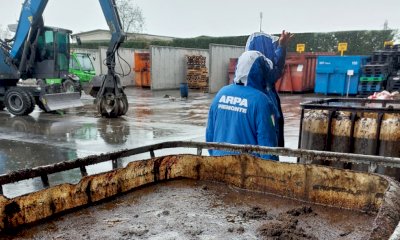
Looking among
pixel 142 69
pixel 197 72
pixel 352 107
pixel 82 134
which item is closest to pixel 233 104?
pixel 352 107

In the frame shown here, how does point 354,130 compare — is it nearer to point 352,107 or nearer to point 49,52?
point 352,107

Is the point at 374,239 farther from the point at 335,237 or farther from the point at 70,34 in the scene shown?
the point at 70,34

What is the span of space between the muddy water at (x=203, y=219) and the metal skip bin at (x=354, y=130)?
5.13 feet

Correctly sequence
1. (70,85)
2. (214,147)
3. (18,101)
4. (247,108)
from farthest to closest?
(70,85) < (18,101) < (247,108) < (214,147)

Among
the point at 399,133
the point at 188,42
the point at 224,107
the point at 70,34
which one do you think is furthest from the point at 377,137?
the point at 188,42

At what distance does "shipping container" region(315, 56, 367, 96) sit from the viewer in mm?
16359

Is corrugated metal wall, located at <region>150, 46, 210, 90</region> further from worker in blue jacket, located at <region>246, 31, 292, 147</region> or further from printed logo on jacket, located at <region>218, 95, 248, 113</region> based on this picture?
printed logo on jacket, located at <region>218, 95, 248, 113</region>

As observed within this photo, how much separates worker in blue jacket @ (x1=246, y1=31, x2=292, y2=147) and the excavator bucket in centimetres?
929

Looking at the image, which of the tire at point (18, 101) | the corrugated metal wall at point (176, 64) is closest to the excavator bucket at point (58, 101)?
the tire at point (18, 101)

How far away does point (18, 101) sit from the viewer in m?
11.6

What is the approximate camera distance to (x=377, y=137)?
3.35 m

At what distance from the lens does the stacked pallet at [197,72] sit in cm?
2327

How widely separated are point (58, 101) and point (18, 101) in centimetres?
130

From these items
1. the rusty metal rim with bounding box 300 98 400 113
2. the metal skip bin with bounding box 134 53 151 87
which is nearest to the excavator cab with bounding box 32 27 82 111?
the rusty metal rim with bounding box 300 98 400 113
